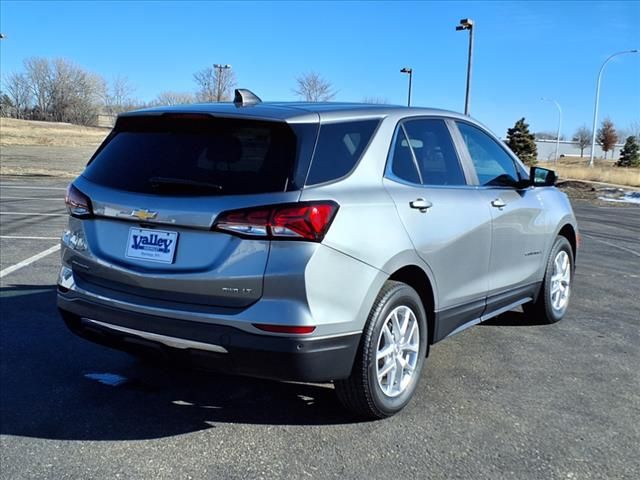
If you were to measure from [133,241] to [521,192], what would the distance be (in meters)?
3.05

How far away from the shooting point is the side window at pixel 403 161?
3.65 meters

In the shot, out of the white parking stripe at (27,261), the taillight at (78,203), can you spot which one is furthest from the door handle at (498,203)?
the white parking stripe at (27,261)

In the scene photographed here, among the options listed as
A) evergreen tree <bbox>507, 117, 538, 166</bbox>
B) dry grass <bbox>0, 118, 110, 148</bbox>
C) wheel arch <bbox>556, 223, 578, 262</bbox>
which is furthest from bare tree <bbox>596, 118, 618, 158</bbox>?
wheel arch <bbox>556, 223, 578, 262</bbox>

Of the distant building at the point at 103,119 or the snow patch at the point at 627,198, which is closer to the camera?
the snow patch at the point at 627,198

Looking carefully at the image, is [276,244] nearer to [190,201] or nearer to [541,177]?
[190,201]

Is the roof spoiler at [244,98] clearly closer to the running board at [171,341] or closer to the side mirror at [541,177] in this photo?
the running board at [171,341]

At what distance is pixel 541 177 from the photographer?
513 centimetres

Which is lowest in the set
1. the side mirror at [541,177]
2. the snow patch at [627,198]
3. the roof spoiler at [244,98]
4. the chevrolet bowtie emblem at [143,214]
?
the snow patch at [627,198]

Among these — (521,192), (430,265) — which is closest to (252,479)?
(430,265)

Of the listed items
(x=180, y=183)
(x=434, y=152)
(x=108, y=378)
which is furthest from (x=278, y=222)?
(x=108, y=378)

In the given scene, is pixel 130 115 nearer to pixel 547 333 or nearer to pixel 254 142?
Result: pixel 254 142

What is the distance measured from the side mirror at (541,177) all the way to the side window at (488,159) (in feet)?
0.39

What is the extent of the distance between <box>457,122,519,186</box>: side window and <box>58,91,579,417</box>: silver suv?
1.77 feet

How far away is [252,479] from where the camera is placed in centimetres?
297
